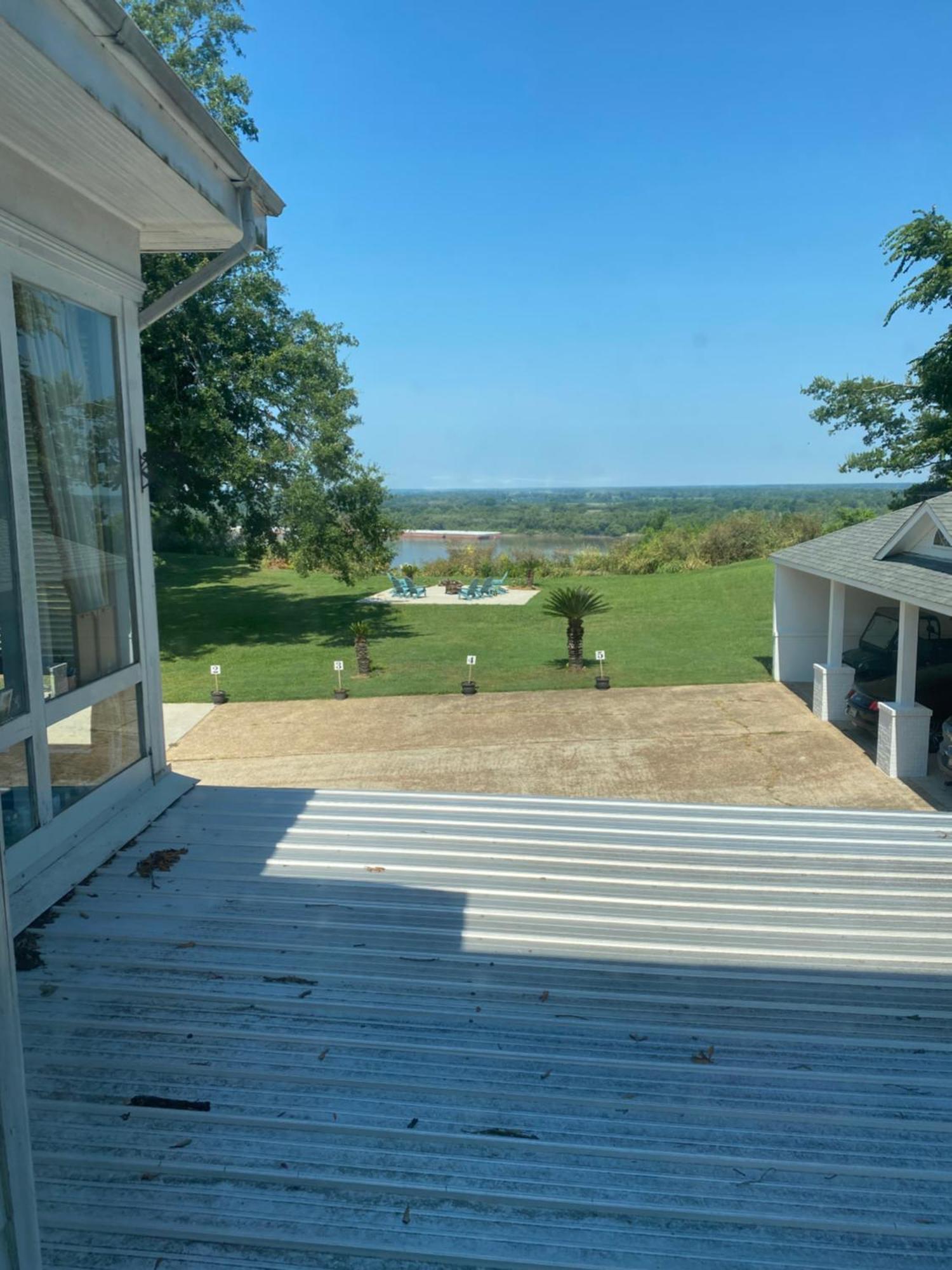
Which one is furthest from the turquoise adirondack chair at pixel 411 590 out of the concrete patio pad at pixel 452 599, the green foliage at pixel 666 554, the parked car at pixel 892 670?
the parked car at pixel 892 670

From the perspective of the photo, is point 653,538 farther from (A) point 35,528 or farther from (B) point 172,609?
(A) point 35,528

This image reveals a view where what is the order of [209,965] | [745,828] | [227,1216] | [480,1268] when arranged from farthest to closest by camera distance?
[745,828] → [209,965] → [227,1216] → [480,1268]

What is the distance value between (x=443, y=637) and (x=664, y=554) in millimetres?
16476

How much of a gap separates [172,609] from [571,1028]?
2616cm

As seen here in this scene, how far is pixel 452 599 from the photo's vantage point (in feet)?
96.1

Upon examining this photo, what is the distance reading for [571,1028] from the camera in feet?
9.74

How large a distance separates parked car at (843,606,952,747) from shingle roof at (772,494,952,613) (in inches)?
46.0

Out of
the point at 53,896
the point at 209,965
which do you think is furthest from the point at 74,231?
the point at 209,965

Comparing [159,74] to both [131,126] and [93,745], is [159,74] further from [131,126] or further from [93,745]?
[93,745]

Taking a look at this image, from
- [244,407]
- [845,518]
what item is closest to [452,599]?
[244,407]

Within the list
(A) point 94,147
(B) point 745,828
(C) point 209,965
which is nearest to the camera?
(C) point 209,965

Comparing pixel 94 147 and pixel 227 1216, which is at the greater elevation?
pixel 94 147

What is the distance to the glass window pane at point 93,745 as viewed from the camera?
4012 millimetres

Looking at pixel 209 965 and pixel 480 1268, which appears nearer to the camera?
pixel 480 1268
